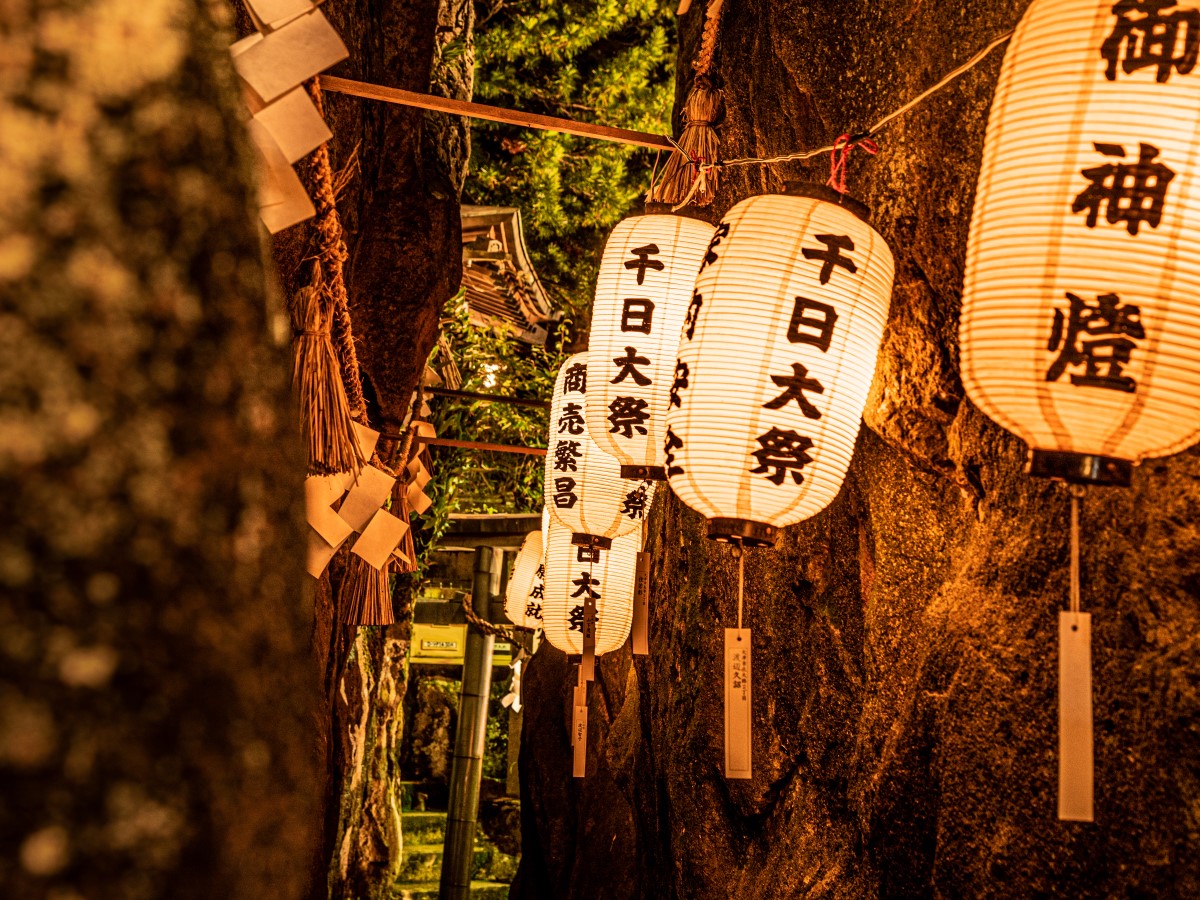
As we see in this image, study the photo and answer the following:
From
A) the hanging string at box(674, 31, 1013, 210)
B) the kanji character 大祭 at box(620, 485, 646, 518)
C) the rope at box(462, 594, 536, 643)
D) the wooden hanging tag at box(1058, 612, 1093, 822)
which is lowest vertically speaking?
the rope at box(462, 594, 536, 643)

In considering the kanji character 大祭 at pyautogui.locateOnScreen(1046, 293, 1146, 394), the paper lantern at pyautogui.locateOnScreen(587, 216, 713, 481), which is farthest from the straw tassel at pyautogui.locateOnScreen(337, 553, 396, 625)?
the kanji character 大祭 at pyautogui.locateOnScreen(1046, 293, 1146, 394)

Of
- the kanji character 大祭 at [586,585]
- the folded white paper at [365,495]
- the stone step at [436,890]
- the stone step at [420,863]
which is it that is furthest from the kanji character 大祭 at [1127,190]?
the stone step at [420,863]

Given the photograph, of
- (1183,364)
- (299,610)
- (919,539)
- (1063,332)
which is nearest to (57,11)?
(299,610)

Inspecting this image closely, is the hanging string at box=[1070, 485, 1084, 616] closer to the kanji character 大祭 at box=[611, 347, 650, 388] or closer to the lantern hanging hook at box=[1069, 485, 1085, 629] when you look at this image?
the lantern hanging hook at box=[1069, 485, 1085, 629]

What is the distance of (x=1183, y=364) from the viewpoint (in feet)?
6.97

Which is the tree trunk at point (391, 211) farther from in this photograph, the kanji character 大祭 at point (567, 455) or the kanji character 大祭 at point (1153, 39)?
the kanji character 大祭 at point (1153, 39)

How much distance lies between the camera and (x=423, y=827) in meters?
24.1

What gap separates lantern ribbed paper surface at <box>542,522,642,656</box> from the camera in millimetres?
7457

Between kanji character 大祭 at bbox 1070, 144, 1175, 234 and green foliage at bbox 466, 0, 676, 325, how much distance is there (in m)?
14.8

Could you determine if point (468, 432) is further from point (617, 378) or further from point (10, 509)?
point (10, 509)

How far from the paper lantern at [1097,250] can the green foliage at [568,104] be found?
14.6m

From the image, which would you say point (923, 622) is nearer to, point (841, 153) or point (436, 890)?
point (841, 153)

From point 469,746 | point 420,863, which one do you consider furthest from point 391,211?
point 420,863

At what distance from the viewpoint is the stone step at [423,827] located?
23.7 metres
